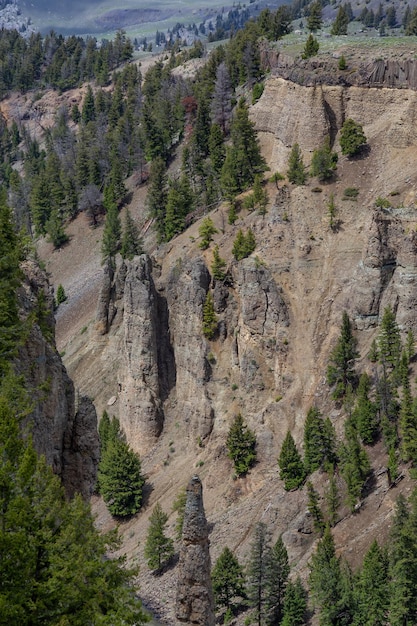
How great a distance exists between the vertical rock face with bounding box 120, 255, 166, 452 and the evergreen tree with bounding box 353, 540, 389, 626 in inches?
1310

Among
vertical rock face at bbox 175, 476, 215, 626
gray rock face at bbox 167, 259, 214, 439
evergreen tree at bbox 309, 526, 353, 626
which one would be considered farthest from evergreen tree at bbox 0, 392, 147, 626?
gray rock face at bbox 167, 259, 214, 439

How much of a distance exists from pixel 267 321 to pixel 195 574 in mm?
40352

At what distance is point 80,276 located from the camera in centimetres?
11994

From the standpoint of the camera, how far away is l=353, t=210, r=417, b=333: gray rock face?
76.9 metres

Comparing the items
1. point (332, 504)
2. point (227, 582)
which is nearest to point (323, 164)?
point (332, 504)

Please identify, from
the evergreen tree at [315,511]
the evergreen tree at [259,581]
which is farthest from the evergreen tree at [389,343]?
the evergreen tree at [259,581]

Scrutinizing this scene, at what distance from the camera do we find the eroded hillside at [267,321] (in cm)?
7619

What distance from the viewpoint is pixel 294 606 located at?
202 ft

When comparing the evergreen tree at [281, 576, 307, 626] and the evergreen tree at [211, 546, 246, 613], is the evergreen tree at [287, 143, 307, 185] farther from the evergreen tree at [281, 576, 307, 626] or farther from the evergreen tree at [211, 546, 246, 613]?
the evergreen tree at [281, 576, 307, 626]

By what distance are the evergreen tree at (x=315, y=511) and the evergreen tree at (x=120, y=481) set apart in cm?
1824

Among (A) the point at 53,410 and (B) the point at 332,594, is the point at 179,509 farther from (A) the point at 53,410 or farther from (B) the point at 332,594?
(A) the point at 53,410

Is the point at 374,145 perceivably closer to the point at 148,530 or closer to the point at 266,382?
the point at 266,382

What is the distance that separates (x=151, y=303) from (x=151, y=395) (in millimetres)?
9044

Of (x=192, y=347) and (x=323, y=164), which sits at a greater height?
(x=323, y=164)
